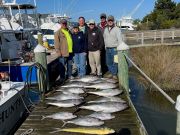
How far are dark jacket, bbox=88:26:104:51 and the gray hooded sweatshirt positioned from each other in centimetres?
14

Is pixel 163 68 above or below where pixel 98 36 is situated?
below

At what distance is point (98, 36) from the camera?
9156 mm

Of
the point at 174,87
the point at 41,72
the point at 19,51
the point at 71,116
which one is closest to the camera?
the point at 71,116

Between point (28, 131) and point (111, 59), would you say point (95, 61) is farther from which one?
point (28, 131)

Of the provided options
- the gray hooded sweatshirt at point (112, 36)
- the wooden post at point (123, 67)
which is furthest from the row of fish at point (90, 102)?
the gray hooded sweatshirt at point (112, 36)

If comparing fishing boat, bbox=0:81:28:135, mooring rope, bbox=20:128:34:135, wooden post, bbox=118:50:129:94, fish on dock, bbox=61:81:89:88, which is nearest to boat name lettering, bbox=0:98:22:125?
fishing boat, bbox=0:81:28:135

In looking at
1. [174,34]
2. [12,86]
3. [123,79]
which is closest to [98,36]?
[123,79]

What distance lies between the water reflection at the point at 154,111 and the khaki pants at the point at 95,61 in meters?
2.61

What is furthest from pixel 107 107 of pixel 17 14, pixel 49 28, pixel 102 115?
pixel 49 28

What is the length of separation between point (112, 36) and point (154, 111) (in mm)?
4651

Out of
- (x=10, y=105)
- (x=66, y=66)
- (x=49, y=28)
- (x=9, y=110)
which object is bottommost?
(x=9, y=110)

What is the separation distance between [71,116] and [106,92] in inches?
61.2

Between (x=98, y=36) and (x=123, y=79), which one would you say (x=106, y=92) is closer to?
(x=123, y=79)

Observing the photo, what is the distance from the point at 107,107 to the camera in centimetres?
650
